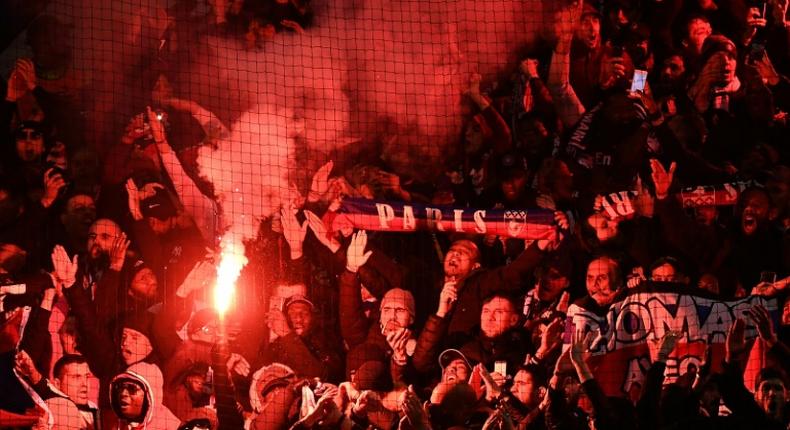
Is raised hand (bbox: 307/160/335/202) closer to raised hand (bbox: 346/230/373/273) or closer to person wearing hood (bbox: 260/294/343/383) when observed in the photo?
raised hand (bbox: 346/230/373/273)

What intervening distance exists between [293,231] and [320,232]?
6.4 inches

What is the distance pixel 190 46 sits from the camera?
870 cm

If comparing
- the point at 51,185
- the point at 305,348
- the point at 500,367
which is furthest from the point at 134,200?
the point at 500,367

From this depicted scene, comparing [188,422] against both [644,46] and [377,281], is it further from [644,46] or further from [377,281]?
[644,46]

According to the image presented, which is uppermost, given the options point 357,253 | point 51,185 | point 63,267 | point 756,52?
point 756,52

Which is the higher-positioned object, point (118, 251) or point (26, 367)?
point (118, 251)

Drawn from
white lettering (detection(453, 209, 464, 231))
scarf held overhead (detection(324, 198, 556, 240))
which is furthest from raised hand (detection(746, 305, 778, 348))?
white lettering (detection(453, 209, 464, 231))

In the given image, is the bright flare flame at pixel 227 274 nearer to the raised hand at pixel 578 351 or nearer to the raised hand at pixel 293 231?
the raised hand at pixel 293 231

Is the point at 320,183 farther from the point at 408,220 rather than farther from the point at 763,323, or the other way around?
the point at 763,323

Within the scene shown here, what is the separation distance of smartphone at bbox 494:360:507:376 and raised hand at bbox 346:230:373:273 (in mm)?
1003

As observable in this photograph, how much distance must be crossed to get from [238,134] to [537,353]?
2318 mm

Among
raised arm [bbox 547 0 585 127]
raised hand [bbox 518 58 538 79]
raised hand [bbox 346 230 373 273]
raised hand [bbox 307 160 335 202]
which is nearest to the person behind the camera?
raised hand [bbox 346 230 373 273]

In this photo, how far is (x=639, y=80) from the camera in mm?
8656

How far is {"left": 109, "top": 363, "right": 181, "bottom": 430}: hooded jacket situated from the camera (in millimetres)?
7797
